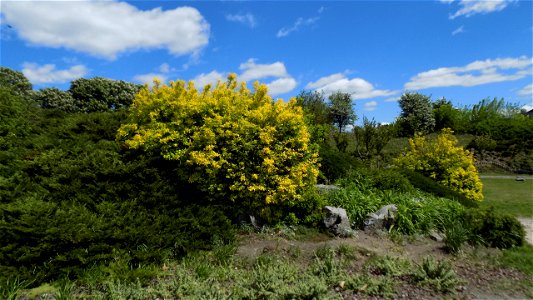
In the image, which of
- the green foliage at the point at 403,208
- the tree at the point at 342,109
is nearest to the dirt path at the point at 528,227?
the green foliage at the point at 403,208

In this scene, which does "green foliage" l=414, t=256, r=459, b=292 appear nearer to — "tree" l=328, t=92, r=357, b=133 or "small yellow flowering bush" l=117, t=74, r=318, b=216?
"small yellow flowering bush" l=117, t=74, r=318, b=216

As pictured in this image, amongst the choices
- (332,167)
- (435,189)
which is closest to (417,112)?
(435,189)

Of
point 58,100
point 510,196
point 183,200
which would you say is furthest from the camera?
point 58,100

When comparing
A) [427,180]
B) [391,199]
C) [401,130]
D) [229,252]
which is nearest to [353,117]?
[401,130]

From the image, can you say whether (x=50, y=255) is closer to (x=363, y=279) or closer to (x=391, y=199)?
(x=363, y=279)

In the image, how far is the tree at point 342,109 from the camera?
3806 centimetres

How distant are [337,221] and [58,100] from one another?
25.3 metres

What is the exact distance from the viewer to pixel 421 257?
520 centimetres

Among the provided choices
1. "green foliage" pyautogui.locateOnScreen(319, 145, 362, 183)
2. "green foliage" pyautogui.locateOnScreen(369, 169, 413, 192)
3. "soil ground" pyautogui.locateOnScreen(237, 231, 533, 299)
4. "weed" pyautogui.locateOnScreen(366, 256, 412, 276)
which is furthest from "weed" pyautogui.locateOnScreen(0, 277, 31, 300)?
"green foliage" pyautogui.locateOnScreen(369, 169, 413, 192)

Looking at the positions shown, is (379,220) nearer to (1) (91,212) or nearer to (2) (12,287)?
(1) (91,212)

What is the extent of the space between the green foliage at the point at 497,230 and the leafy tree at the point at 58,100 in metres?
25.8

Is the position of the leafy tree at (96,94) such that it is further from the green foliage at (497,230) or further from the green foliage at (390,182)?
the green foliage at (497,230)

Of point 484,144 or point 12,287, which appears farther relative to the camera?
point 484,144

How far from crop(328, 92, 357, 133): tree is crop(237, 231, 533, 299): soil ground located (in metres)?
32.8
